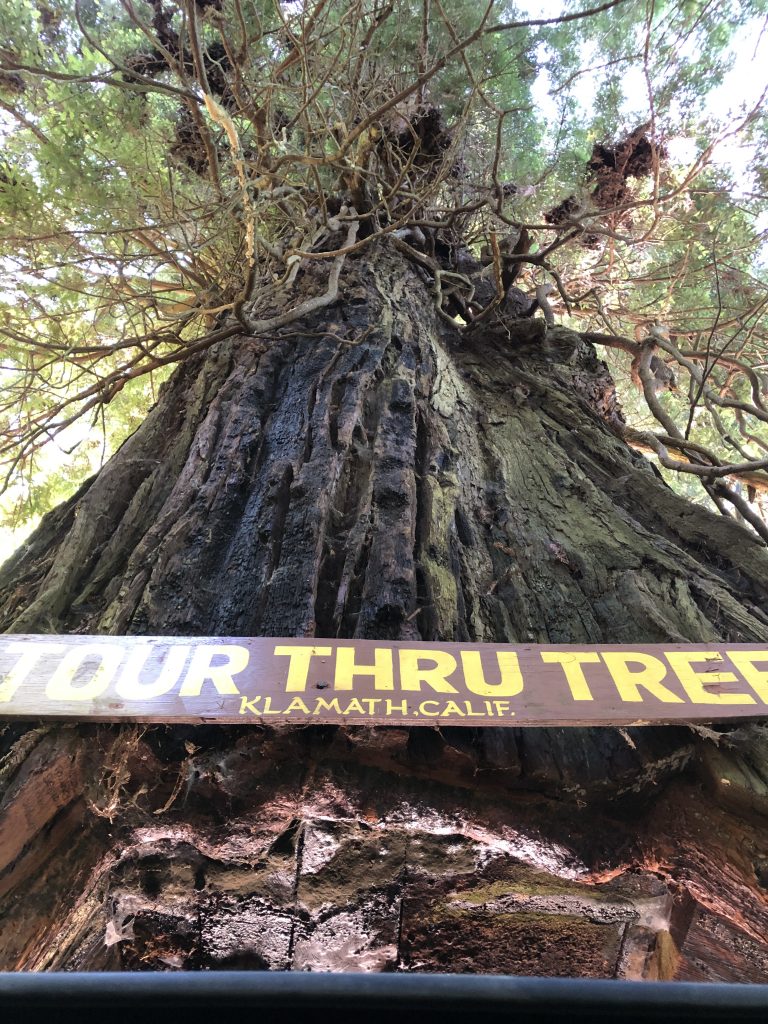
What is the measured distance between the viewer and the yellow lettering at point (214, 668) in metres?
1.27

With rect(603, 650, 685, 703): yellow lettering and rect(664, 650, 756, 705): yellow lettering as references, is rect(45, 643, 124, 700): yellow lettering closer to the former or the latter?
rect(603, 650, 685, 703): yellow lettering

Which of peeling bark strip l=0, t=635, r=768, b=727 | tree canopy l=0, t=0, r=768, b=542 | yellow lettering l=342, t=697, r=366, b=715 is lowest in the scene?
yellow lettering l=342, t=697, r=366, b=715

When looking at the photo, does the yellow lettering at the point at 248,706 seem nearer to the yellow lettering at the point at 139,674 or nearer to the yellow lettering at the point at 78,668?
the yellow lettering at the point at 139,674

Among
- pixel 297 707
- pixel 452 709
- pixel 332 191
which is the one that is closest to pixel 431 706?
pixel 452 709

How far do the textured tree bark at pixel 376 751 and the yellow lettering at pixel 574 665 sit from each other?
15 centimetres

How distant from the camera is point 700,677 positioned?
1368 mm

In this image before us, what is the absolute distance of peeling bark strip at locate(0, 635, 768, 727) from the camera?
4.05ft

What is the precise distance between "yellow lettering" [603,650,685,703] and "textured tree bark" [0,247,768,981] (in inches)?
4.4

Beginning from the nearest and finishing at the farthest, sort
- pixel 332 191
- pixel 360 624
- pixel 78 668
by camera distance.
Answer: pixel 78 668 < pixel 360 624 < pixel 332 191

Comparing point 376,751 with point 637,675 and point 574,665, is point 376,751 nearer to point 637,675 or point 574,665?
point 574,665

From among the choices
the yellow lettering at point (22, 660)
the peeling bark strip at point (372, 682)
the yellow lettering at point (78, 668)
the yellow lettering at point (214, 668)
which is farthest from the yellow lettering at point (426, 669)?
the yellow lettering at point (22, 660)

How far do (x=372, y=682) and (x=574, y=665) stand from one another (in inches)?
17.7

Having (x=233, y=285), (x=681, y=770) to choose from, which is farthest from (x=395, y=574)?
(x=233, y=285)

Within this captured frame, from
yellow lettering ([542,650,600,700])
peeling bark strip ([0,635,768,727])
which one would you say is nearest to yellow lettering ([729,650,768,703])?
peeling bark strip ([0,635,768,727])
